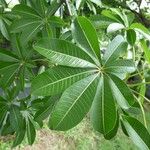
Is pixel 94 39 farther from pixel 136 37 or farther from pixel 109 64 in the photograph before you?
pixel 136 37

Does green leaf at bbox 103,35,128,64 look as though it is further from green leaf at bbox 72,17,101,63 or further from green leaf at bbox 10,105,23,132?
green leaf at bbox 10,105,23,132

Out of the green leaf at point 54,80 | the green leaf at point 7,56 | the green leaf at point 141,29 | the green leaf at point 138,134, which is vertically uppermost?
the green leaf at point 141,29

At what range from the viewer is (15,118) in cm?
118

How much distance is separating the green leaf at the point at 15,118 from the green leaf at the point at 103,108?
1.70 feet

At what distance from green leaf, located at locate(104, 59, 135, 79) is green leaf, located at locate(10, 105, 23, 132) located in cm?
53

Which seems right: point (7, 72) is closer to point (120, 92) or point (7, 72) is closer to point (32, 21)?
point (32, 21)

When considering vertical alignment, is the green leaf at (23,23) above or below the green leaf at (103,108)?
above

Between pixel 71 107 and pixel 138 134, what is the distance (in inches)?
7.2

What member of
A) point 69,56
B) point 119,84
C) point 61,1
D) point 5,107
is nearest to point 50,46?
point 69,56

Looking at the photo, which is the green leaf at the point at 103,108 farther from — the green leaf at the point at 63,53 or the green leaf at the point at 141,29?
the green leaf at the point at 141,29

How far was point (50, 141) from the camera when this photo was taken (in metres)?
3.01

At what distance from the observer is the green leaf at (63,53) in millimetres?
709

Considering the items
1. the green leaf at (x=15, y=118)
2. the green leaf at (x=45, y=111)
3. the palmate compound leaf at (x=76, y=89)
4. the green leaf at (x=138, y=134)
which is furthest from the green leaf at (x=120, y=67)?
the green leaf at (x=15, y=118)

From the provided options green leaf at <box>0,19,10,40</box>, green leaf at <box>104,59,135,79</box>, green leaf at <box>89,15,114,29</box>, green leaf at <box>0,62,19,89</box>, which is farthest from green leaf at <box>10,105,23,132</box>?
green leaf at <box>104,59,135,79</box>
